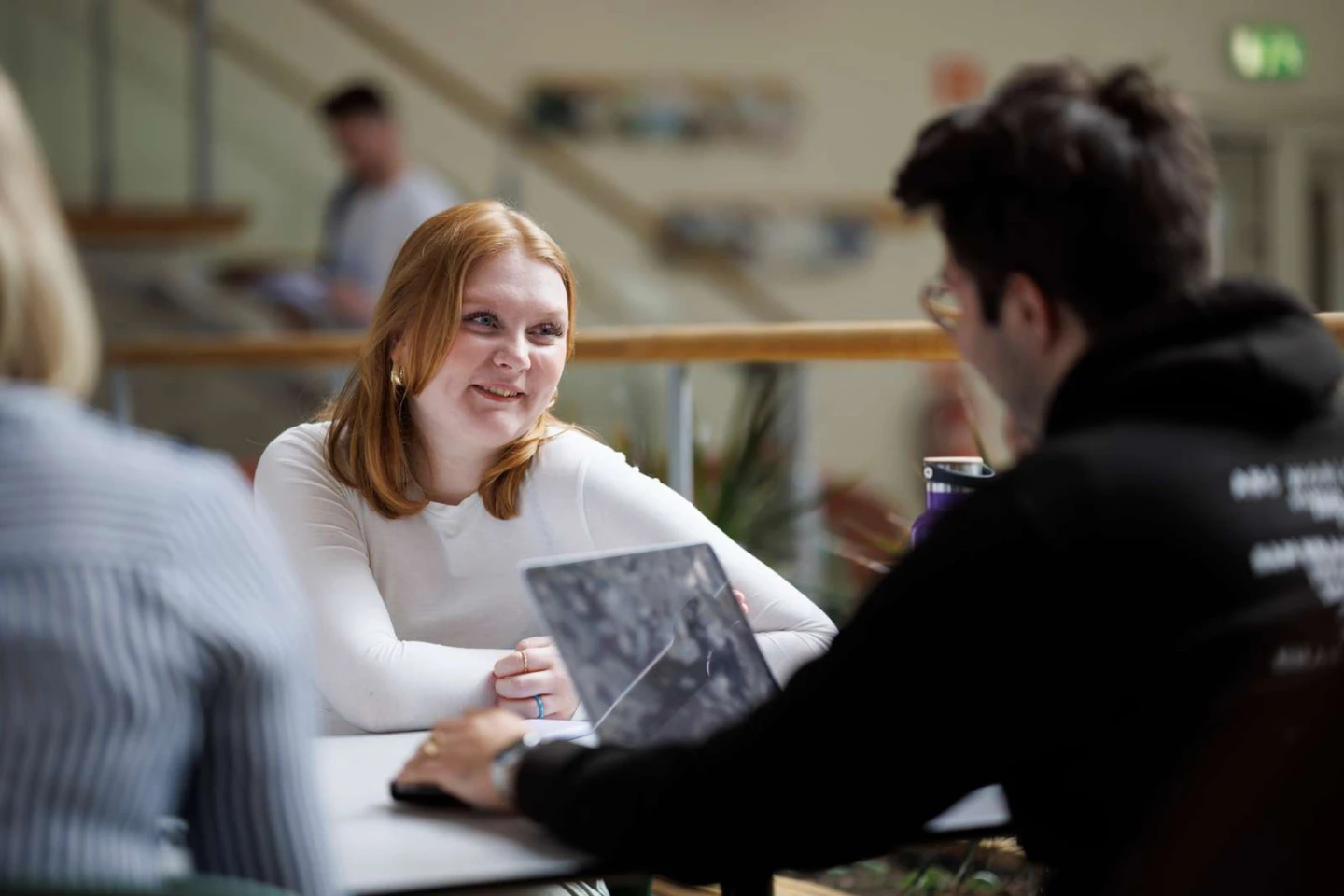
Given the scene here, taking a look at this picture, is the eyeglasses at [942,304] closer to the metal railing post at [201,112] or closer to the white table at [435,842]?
the white table at [435,842]

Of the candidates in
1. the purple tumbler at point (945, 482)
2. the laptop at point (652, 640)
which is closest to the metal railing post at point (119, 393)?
the purple tumbler at point (945, 482)

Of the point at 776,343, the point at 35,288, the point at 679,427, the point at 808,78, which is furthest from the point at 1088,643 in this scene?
the point at 808,78

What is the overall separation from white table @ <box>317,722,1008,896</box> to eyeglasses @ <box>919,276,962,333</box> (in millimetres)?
359

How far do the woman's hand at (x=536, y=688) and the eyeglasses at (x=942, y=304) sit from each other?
1.75 ft

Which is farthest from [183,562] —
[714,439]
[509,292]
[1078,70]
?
[714,439]

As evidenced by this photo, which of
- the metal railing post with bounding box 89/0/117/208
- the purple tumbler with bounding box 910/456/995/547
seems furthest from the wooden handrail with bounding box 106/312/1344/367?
the metal railing post with bounding box 89/0/117/208

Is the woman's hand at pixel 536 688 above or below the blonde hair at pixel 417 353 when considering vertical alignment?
below

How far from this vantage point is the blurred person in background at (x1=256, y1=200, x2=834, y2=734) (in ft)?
5.84

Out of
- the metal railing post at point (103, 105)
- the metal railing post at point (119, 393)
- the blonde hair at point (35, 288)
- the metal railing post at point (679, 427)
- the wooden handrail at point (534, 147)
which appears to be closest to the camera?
the blonde hair at point (35, 288)

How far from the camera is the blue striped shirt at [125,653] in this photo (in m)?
0.89

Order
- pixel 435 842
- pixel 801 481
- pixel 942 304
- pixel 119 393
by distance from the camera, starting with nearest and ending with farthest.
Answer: pixel 435 842 → pixel 942 304 → pixel 801 481 → pixel 119 393

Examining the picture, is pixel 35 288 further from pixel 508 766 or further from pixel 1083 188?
pixel 1083 188

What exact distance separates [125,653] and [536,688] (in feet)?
2.33

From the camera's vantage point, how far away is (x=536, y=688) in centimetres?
158
